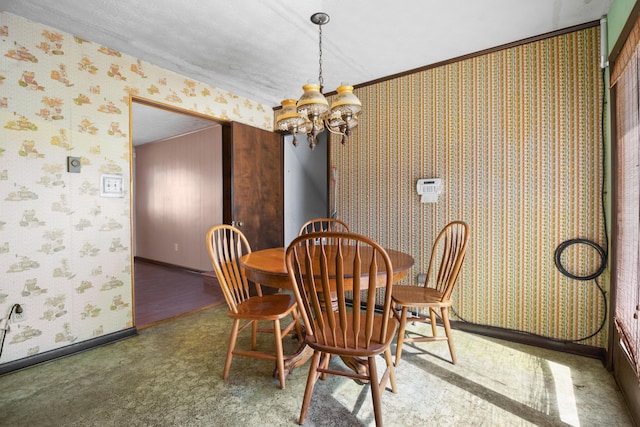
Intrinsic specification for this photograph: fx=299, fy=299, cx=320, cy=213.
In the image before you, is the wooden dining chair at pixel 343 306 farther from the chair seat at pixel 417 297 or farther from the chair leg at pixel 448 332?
the chair leg at pixel 448 332

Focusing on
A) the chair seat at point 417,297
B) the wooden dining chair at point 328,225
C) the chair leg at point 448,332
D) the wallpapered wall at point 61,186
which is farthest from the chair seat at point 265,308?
the wallpapered wall at point 61,186

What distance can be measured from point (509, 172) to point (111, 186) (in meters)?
3.27

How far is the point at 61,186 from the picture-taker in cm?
221

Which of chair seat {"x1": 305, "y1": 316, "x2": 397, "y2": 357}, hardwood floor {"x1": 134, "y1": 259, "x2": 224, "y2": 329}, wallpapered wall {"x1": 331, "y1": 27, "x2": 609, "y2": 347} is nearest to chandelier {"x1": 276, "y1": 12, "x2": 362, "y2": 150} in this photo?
wallpapered wall {"x1": 331, "y1": 27, "x2": 609, "y2": 347}

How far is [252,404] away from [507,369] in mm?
1624

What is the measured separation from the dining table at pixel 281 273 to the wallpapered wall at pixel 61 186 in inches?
54.4

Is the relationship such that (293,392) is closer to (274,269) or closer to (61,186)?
(274,269)

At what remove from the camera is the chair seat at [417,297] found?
188 centimetres

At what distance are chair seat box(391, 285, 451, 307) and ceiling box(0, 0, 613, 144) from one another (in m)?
1.92

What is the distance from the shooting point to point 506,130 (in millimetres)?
2432

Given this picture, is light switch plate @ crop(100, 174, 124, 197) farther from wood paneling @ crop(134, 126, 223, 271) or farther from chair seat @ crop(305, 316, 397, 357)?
chair seat @ crop(305, 316, 397, 357)

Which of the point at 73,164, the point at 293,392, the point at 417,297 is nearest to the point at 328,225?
the point at 417,297

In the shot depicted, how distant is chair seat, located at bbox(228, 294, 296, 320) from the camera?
177cm

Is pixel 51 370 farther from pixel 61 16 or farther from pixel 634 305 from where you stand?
pixel 634 305
